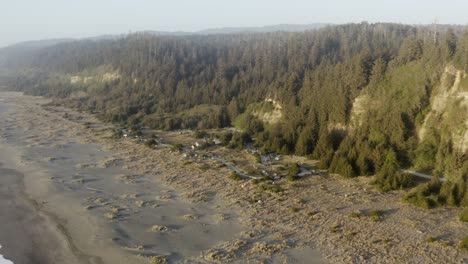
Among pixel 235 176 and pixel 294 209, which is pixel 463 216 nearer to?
pixel 294 209

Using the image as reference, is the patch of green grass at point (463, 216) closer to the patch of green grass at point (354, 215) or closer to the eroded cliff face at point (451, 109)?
the patch of green grass at point (354, 215)

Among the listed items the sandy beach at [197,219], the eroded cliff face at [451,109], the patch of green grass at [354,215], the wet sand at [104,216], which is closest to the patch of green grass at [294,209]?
the sandy beach at [197,219]

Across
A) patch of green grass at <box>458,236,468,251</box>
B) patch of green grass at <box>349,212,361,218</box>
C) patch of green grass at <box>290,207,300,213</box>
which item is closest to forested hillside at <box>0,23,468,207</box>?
patch of green grass at <box>349,212,361,218</box>

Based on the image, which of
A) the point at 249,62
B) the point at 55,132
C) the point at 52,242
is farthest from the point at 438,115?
the point at 249,62

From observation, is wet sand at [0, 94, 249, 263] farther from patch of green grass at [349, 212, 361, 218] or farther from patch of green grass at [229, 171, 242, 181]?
patch of green grass at [349, 212, 361, 218]

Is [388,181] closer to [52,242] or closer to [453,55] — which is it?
[453,55]

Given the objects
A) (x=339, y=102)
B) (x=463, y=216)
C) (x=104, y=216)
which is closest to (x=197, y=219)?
(x=104, y=216)
